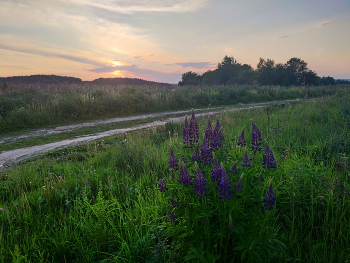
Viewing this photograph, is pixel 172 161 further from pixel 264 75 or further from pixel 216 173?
pixel 264 75

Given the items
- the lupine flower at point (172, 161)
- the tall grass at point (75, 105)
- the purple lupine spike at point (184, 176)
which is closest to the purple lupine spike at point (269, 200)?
the purple lupine spike at point (184, 176)

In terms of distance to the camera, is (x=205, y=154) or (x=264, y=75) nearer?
(x=205, y=154)

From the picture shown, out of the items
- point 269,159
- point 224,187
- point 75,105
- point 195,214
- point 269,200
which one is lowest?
point 195,214

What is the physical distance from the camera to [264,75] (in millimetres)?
72375

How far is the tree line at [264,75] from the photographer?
6794 centimetres

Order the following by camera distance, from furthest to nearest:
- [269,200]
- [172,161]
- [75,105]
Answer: [75,105], [172,161], [269,200]

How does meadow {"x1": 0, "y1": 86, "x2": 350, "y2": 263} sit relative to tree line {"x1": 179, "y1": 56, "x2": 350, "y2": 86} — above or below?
below

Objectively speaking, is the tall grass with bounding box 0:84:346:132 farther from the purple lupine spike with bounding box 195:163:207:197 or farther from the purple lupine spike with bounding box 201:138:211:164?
the purple lupine spike with bounding box 195:163:207:197

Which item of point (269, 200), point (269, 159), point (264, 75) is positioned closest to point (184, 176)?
point (269, 200)

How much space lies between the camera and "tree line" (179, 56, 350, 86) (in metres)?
67.9

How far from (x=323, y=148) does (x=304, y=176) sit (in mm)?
2698

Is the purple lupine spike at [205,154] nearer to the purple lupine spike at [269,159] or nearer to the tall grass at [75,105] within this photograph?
the purple lupine spike at [269,159]

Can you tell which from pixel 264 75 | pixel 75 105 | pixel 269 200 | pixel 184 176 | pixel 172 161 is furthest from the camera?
pixel 264 75

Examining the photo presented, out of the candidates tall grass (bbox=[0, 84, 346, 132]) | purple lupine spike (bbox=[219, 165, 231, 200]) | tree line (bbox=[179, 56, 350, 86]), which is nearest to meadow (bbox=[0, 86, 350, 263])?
purple lupine spike (bbox=[219, 165, 231, 200])
